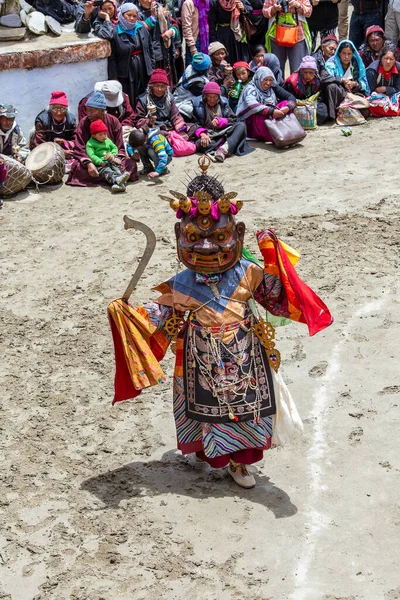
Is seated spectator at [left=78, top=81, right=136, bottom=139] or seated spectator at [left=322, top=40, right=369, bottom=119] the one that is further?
seated spectator at [left=322, top=40, right=369, bottom=119]

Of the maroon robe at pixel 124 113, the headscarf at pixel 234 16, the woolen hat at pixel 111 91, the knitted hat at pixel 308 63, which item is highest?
the headscarf at pixel 234 16

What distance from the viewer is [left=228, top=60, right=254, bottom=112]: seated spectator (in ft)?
40.0

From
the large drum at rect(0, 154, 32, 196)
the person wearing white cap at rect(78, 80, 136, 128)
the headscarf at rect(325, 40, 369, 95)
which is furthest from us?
the headscarf at rect(325, 40, 369, 95)

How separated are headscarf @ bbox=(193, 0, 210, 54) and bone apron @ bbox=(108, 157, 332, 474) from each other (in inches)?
308

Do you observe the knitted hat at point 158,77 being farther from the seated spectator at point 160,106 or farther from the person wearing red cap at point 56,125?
the person wearing red cap at point 56,125

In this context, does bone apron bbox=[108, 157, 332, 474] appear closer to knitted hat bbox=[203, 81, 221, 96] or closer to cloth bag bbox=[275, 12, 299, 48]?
knitted hat bbox=[203, 81, 221, 96]

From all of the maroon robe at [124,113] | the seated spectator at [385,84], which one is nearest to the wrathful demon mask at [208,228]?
the maroon robe at [124,113]

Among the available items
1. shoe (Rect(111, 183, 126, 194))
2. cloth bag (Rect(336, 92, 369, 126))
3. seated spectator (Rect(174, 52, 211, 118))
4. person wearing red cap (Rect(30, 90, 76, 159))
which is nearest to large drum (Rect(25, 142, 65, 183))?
person wearing red cap (Rect(30, 90, 76, 159))

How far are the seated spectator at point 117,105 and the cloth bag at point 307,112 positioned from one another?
2.08m

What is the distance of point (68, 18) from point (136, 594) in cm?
973

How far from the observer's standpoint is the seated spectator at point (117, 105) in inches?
454

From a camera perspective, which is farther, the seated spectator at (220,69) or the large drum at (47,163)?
the seated spectator at (220,69)

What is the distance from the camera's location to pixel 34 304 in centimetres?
825

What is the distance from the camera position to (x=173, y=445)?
6156 mm
